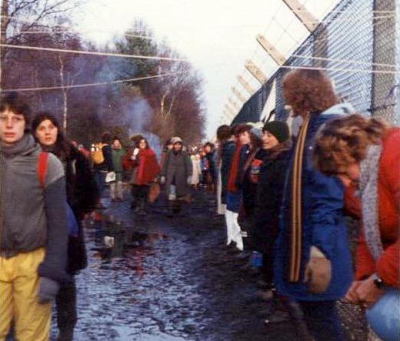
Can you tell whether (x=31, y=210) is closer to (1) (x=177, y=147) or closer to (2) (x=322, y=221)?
(2) (x=322, y=221)

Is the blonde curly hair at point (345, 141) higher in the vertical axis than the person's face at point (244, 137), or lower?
higher

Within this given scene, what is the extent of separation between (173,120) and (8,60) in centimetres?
5246

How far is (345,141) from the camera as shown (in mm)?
3365

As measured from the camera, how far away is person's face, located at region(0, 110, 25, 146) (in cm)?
410

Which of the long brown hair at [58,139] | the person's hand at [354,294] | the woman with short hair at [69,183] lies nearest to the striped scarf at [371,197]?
the person's hand at [354,294]

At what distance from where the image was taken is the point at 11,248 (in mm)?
4039

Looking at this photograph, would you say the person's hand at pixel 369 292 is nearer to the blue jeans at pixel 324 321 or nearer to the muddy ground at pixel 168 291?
the blue jeans at pixel 324 321

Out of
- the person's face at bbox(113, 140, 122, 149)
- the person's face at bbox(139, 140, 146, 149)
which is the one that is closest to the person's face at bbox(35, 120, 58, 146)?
the person's face at bbox(139, 140, 146, 149)

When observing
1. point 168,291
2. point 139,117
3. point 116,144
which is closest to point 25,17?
point 116,144

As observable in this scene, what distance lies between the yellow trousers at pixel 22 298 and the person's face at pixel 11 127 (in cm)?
53

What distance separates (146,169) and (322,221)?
42.4ft

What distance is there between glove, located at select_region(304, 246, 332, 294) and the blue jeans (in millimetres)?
172

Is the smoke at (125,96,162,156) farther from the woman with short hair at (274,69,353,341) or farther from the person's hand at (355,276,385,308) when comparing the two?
the person's hand at (355,276,385,308)

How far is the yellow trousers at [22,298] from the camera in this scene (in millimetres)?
4074
